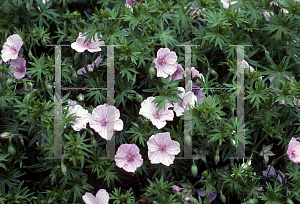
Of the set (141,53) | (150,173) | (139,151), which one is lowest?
(150,173)

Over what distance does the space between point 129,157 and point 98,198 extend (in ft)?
1.14

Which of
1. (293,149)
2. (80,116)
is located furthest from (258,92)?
(80,116)

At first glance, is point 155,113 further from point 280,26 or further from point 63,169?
point 280,26

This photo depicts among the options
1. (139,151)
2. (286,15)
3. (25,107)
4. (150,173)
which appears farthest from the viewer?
(286,15)

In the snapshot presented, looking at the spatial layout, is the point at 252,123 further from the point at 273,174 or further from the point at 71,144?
the point at 71,144

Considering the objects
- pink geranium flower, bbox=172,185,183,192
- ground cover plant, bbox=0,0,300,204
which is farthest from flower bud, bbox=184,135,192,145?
pink geranium flower, bbox=172,185,183,192

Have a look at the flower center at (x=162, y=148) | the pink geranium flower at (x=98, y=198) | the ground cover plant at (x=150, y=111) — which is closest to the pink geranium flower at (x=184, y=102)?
the ground cover plant at (x=150, y=111)

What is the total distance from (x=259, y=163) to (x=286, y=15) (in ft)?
4.10

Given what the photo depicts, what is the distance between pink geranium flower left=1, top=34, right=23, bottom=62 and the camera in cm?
241

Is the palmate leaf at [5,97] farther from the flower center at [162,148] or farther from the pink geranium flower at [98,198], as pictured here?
the flower center at [162,148]

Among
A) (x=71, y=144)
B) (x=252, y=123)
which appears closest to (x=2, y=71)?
(x=71, y=144)

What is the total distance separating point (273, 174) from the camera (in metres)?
2.37

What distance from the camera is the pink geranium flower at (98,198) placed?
207 centimetres

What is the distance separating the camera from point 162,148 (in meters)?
2.10
